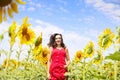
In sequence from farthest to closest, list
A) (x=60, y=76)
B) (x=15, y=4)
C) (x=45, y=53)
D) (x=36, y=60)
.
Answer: (x=45, y=53), (x=36, y=60), (x=60, y=76), (x=15, y=4)

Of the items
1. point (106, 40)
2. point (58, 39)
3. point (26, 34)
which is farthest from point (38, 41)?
point (106, 40)

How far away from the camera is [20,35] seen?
476 cm

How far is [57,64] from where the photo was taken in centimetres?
423

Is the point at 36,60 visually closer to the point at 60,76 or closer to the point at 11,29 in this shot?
the point at 60,76

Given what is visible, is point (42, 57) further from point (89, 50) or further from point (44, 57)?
point (89, 50)

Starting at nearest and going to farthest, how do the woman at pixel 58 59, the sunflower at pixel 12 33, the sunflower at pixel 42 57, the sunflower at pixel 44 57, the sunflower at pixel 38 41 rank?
the sunflower at pixel 12 33 < the woman at pixel 58 59 < the sunflower at pixel 38 41 < the sunflower at pixel 42 57 < the sunflower at pixel 44 57

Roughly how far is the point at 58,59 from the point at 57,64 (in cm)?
6

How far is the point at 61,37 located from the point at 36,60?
1.83 feet

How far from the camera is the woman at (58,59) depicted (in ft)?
13.8

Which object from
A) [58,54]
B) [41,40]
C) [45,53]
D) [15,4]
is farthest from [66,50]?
[15,4]

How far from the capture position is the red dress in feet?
13.8

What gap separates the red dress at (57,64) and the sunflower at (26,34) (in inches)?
24.2

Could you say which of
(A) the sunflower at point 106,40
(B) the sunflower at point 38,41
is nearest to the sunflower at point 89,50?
(A) the sunflower at point 106,40

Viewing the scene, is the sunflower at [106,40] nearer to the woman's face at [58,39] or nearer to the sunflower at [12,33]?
the woman's face at [58,39]
